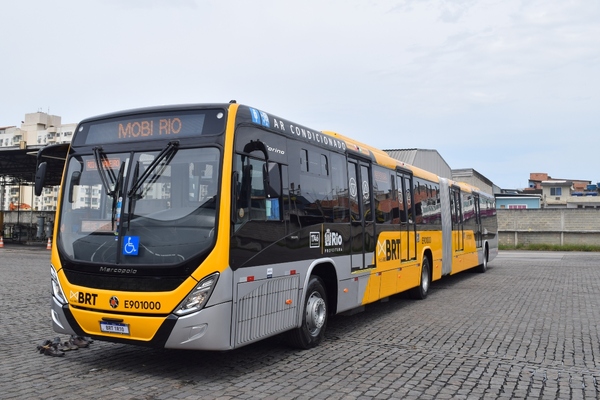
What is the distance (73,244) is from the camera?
6.61 metres

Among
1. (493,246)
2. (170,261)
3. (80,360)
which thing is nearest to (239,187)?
(170,261)

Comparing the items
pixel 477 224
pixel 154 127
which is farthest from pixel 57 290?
pixel 477 224

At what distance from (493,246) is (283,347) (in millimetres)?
17031

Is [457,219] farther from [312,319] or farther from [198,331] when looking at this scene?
[198,331]

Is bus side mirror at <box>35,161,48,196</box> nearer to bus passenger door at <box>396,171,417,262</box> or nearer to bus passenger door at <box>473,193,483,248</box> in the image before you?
bus passenger door at <box>396,171,417,262</box>

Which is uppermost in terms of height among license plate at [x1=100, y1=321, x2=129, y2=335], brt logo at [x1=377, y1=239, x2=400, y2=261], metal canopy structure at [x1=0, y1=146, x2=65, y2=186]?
metal canopy structure at [x1=0, y1=146, x2=65, y2=186]

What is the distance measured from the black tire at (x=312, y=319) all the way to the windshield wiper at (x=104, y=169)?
274cm

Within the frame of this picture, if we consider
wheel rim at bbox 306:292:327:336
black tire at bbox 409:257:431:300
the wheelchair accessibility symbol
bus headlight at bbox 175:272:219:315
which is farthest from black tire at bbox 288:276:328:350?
black tire at bbox 409:257:431:300

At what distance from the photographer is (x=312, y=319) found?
7785 millimetres

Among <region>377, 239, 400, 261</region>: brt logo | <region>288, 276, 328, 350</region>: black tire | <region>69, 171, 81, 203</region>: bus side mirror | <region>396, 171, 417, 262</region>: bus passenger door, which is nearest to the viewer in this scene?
<region>69, 171, 81, 203</region>: bus side mirror

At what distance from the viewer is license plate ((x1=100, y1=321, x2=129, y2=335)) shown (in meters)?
6.06

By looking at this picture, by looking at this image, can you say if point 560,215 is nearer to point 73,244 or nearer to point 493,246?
point 493,246

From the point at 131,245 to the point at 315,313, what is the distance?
8.95 feet

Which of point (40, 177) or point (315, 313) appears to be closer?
point (40, 177)
